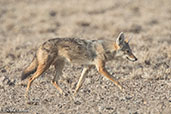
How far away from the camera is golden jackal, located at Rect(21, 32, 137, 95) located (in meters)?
7.38

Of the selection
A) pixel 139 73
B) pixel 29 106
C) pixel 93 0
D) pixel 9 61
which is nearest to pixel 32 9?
pixel 93 0

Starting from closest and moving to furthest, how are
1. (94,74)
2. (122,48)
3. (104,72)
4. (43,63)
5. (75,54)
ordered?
(43,63), (104,72), (75,54), (122,48), (94,74)

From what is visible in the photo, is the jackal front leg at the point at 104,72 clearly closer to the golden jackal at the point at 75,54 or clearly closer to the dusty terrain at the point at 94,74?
the golden jackal at the point at 75,54

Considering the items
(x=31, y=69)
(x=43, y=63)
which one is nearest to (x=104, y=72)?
(x=43, y=63)

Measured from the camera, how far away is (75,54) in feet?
25.1

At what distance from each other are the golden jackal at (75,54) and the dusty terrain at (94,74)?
0.44 meters

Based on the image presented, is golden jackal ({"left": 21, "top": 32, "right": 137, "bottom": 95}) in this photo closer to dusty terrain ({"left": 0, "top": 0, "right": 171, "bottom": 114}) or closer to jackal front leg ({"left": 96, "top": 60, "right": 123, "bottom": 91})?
jackal front leg ({"left": 96, "top": 60, "right": 123, "bottom": 91})

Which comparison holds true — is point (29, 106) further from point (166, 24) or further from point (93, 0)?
point (93, 0)

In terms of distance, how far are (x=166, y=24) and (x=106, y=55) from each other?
10.7 metres

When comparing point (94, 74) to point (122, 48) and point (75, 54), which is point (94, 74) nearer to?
point (122, 48)

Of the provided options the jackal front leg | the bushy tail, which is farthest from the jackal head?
the bushy tail

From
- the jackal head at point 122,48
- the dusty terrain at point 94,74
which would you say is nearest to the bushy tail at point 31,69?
the dusty terrain at point 94,74

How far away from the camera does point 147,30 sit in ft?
54.4

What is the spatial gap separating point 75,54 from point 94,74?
1.65m
